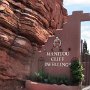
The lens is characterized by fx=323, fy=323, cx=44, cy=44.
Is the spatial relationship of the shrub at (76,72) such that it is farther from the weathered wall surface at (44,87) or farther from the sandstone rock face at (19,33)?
the sandstone rock face at (19,33)

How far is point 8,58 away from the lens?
52.6 feet

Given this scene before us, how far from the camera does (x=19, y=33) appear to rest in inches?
668

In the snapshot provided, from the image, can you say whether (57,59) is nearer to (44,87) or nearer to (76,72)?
(76,72)

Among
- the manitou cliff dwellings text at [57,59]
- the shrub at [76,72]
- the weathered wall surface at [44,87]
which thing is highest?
the manitou cliff dwellings text at [57,59]

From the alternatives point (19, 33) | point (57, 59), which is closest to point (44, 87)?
point (57, 59)

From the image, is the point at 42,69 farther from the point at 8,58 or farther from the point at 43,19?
the point at 43,19

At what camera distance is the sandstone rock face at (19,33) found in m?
15.8

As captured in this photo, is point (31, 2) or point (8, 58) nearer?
point (8, 58)

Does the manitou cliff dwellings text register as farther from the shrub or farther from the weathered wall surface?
the weathered wall surface

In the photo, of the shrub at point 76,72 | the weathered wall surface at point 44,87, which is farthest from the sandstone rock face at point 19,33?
the shrub at point 76,72

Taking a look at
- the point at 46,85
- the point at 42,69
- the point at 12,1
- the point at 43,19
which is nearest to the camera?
the point at 46,85

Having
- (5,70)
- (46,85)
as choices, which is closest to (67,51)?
(46,85)

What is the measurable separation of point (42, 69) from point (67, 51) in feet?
5.10

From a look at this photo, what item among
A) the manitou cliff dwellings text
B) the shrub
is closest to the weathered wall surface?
the shrub
